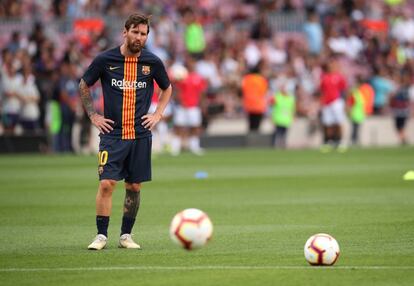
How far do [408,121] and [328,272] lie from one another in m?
29.3

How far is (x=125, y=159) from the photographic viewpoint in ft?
39.7

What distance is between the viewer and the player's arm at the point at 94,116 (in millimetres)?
Result: 11969

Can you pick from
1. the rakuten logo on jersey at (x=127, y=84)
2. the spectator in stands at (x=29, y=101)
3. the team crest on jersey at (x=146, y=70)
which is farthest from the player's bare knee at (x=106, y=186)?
the spectator in stands at (x=29, y=101)

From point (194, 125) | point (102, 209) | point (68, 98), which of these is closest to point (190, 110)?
point (194, 125)

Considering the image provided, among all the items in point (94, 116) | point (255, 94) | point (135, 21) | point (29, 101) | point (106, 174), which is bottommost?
point (106, 174)

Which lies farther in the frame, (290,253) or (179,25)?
(179,25)

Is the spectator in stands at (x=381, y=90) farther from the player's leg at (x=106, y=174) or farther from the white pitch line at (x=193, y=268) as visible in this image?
the white pitch line at (x=193, y=268)

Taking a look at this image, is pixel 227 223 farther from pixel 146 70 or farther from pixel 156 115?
pixel 146 70

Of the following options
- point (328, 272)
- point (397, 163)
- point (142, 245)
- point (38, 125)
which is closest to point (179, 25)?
point (38, 125)

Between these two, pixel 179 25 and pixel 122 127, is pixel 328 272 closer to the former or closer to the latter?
pixel 122 127

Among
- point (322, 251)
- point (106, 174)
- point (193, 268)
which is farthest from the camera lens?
point (106, 174)

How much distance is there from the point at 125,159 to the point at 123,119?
44cm

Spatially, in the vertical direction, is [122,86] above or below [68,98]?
above

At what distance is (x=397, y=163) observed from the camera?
26781 mm
